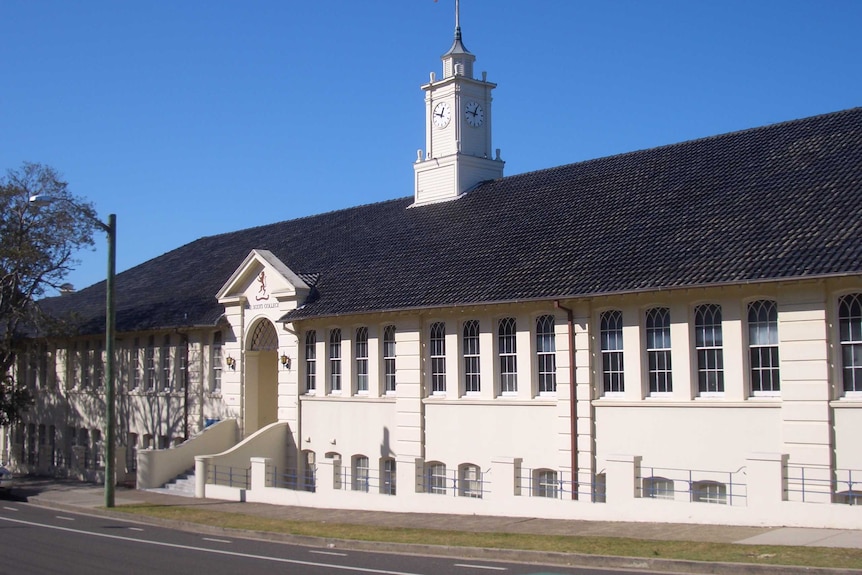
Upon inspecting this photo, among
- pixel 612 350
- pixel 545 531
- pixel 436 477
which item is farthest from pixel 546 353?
pixel 545 531

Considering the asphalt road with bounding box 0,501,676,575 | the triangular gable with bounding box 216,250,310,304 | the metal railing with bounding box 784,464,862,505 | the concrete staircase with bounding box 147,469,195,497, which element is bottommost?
the concrete staircase with bounding box 147,469,195,497

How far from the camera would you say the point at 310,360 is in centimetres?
3150

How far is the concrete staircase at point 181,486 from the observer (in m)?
30.3

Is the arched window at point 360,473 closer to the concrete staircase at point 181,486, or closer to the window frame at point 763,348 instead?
the concrete staircase at point 181,486

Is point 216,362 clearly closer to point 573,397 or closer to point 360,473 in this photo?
point 360,473

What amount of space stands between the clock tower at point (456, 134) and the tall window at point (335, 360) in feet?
21.0

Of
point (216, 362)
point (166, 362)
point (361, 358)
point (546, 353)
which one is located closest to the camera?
point (546, 353)

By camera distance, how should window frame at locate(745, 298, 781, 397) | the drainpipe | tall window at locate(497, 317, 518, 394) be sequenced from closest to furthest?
window frame at locate(745, 298, 781, 397) → the drainpipe → tall window at locate(497, 317, 518, 394)

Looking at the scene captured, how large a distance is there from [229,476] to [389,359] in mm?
6073

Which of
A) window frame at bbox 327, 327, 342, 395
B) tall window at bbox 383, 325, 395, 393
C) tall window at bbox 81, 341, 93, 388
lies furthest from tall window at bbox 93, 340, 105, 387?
tall window at bbox 383, 325, 395, 393

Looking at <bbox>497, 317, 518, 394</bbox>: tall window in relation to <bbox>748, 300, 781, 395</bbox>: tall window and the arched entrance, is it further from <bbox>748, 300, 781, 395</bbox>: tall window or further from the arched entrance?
the arched entrance

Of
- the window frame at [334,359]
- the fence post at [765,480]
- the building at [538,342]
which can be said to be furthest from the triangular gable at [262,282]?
the fence post at [765,480]

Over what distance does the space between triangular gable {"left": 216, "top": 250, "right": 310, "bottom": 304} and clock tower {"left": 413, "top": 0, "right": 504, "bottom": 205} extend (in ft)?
18.6

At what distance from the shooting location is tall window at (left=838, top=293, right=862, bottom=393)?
19016mm
